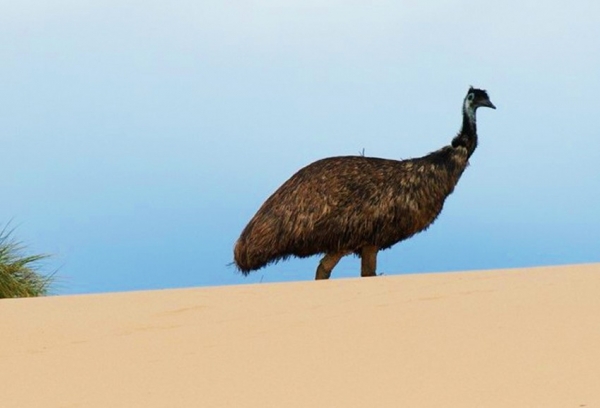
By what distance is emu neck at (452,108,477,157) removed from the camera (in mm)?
12211

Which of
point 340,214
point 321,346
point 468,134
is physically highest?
point 468,134

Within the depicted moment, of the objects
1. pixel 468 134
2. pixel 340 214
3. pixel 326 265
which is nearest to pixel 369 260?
pixel 326 265

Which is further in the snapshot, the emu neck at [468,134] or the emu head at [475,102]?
the emu head at [475,102]

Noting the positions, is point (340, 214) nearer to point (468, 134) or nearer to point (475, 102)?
point (468, 134)

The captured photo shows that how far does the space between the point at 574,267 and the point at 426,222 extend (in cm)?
284

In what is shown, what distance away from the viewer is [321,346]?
559 centimetres

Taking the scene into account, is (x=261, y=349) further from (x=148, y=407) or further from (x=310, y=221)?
(x=310, y=221)

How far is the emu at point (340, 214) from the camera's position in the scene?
34.9 feet

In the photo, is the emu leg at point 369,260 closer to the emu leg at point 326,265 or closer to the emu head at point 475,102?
the emu leg at point 326,265

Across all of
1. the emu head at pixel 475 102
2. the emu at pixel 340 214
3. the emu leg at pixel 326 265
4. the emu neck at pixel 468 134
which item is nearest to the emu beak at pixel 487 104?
the emu head at pixel 475 102

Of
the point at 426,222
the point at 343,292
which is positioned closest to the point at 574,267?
the point at 343,292

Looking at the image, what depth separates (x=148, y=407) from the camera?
4629mm

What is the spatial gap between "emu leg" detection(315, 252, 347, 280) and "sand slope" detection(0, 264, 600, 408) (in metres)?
3.11

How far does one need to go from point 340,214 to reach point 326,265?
664 mm
